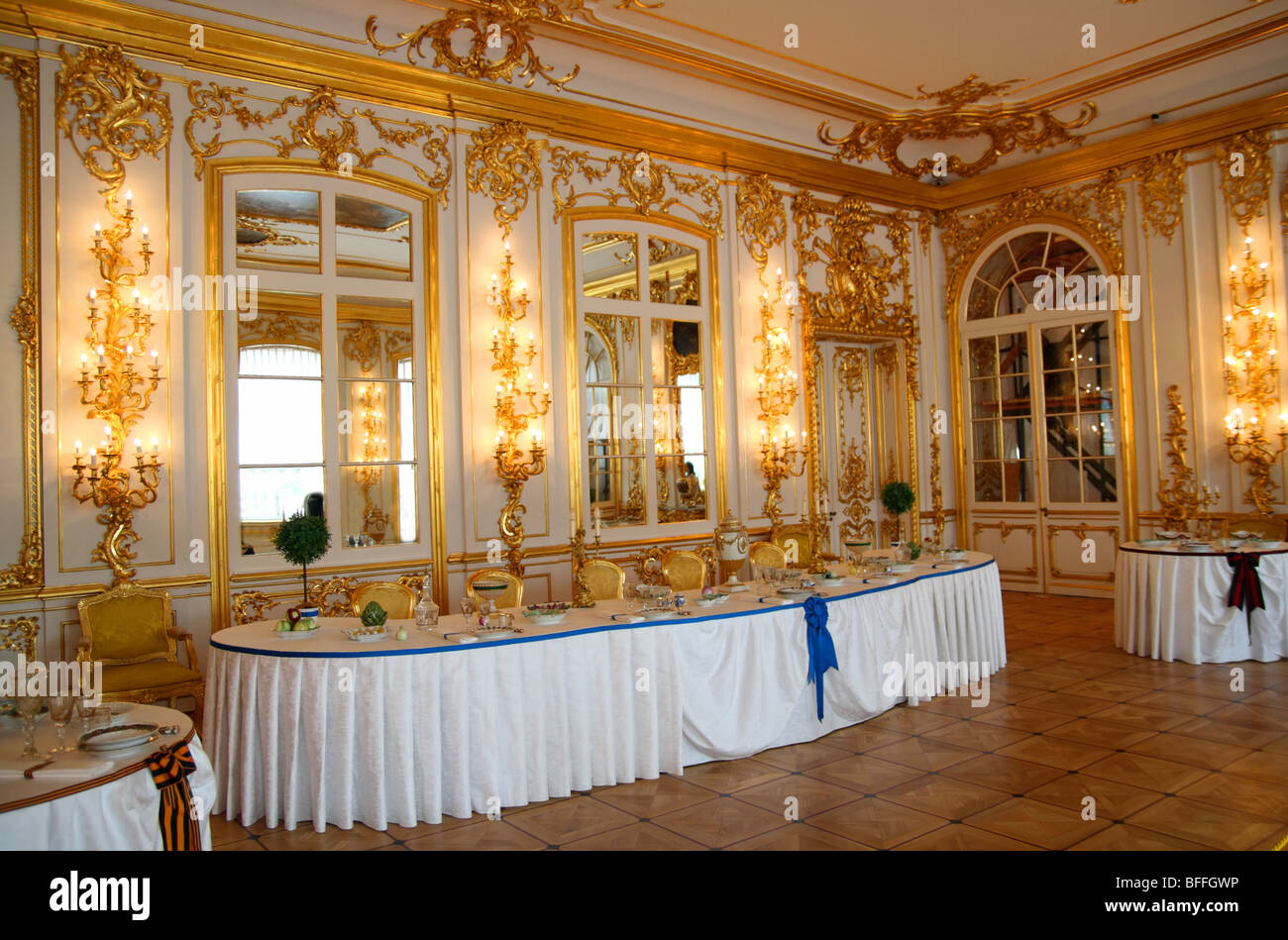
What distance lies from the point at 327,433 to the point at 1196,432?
7.45 m

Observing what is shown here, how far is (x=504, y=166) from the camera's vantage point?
679 cm

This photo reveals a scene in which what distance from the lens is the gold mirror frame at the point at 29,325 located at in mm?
5078

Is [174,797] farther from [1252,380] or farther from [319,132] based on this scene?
[1252,380]

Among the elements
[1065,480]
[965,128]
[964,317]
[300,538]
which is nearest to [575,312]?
[300,538]

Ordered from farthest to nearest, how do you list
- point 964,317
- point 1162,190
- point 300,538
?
point 964,317, point 1162,190, point 300,538

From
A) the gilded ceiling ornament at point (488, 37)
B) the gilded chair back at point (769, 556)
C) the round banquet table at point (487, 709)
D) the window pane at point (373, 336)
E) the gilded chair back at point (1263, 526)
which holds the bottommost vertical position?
the round banquet table at point (487, 709)

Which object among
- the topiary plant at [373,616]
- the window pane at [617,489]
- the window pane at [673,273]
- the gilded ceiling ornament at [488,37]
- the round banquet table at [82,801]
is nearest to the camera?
the round banquet table at [82,801]

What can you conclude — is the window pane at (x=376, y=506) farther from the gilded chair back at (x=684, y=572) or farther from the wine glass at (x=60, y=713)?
the wine glass at (x=60, y=713)

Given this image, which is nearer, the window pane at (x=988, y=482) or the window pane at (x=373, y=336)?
the window pane at (x=373, y=336)

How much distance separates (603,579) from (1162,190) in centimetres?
655

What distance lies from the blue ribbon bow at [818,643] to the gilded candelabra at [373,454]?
3.16 meters

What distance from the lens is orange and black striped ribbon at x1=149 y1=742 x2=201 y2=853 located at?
8.27 ft

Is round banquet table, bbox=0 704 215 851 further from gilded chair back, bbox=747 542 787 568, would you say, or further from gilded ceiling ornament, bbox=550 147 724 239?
gilded ceiling ornament, bbox=550 147 724 239

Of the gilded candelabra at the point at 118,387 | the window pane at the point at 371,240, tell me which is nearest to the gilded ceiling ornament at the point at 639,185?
the window pane at the point at 371,240
